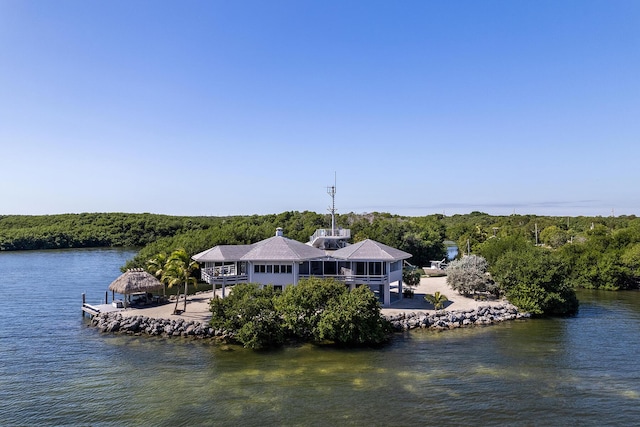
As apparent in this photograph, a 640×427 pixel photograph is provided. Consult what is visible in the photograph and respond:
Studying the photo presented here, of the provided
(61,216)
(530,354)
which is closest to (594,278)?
(530,354)

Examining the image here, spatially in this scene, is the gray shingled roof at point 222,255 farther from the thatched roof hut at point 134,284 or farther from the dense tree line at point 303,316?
the dense tree line at point 303,316

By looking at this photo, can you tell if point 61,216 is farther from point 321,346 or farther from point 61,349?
point 321,346

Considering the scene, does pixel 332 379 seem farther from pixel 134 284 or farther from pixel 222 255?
pixel 134 284

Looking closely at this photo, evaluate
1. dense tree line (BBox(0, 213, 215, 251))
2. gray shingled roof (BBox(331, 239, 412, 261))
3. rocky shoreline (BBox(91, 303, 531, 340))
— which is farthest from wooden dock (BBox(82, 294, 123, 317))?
dense tree line (BBox(0, 213, 215, 251))

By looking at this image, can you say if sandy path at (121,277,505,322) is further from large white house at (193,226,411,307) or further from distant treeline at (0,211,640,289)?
distant treeline at (0,211,640,289)

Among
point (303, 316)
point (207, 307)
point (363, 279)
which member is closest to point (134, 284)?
point (207, 307)

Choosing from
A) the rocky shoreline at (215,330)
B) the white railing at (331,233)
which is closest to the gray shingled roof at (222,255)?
the rocky shoreline at (215,330)

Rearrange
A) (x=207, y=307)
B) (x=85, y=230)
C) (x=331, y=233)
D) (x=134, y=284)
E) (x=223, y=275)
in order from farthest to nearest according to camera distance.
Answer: (x=85, y=230), (x=331, y=233), (x=207, y=307), (x=223, y=275), (x=134, y=284)
